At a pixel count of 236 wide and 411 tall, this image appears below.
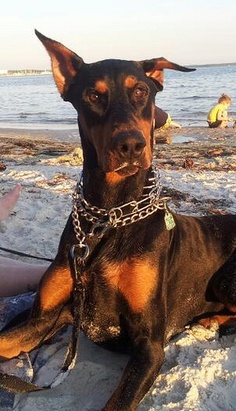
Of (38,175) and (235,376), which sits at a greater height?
(235,376)

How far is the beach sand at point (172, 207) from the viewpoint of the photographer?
9.76 feet

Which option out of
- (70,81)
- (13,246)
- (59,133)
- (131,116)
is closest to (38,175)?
(13,246)

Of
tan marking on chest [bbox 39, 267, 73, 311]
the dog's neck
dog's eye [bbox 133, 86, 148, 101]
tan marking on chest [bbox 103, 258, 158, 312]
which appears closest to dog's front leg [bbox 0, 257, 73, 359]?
tan marking on chest [bbox 39, 267, 73, 311]

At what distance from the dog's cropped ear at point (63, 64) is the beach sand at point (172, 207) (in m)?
1.72

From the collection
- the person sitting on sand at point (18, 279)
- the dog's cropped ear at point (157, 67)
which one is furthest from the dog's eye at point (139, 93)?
the person sitting on sand at point (18, 279)

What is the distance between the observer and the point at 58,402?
2996 mm

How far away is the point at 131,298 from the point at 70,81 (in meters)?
1.41

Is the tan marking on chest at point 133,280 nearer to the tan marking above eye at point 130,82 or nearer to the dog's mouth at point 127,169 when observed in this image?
the dog's mouth at point 127,169

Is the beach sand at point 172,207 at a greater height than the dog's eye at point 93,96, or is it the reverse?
the dog's eye at point 93,96

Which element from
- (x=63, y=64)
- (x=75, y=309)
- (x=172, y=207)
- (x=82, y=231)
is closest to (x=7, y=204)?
(x=172, y=207)

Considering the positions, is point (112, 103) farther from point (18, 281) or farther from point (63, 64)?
point (18, 281)

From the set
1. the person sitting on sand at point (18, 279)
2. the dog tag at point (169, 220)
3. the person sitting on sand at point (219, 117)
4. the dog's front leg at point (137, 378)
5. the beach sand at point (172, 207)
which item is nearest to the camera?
the dog's front leg at point (137, 378)

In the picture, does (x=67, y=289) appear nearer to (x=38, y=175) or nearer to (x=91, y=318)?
(x=91, y=318)

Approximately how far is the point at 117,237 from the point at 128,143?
0.61 meters
